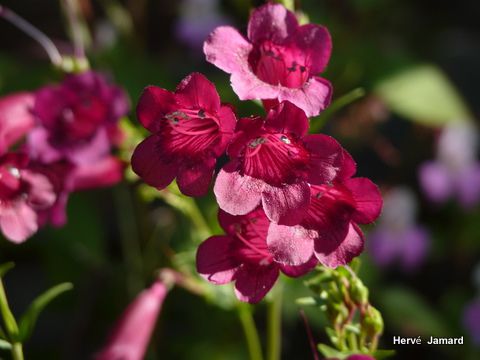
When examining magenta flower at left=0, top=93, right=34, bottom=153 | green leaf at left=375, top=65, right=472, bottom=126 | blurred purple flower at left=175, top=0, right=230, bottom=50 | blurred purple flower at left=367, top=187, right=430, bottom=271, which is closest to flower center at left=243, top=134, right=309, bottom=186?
magenta flower at left=0, top=93, right=34, bottom=153

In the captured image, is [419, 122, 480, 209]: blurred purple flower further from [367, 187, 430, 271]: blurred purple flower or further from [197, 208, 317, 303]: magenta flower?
[197, 208, 317, 303]: magenta flower

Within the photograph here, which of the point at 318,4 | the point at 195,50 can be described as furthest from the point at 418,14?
the point at 195,50

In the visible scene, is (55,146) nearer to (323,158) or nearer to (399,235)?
(323,158)

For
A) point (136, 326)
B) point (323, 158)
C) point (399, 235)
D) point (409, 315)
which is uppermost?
point (323, 158)

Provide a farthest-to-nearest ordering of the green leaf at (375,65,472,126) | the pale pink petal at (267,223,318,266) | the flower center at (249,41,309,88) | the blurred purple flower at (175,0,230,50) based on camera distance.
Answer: the blurred purple flower at (175,0,230,50) < the green leaf at (375,65,472,126) < the flower center at (249,41,309,88) < the pale pink petal at (267,223,318,266)

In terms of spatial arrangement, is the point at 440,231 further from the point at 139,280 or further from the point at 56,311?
the point at 56,311

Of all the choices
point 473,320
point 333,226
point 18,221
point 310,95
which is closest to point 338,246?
point 333,226
